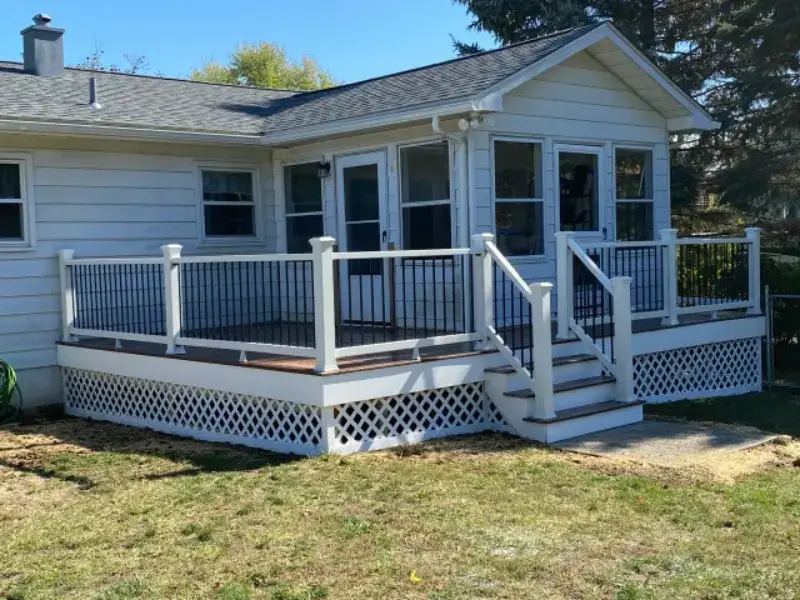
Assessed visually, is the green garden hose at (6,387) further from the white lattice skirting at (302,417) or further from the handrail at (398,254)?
the handrail at (398,254)

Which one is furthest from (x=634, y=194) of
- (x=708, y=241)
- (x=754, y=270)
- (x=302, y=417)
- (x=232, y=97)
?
(x=232, y=97)

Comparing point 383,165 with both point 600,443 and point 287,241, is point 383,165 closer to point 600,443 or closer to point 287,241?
point 287,241

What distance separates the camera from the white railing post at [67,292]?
32.6 feet

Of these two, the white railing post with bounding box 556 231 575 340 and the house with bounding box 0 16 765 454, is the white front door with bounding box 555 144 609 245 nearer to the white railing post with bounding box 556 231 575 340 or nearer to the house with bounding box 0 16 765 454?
the house with bounding box 0 16 765 454

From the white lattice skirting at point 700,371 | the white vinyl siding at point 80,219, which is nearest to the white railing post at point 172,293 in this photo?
the white vinyl siding at point 80,219

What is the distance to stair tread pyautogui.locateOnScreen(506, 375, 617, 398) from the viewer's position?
803cm

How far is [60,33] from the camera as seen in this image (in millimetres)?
12469

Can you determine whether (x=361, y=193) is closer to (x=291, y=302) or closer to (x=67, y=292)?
(x=291, y=302)

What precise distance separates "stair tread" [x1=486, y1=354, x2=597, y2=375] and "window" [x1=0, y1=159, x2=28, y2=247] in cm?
530

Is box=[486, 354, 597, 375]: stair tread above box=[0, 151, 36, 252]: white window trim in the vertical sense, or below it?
below

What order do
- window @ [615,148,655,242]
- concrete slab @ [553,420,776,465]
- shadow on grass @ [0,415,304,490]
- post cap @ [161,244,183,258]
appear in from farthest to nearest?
1. window @ [615,148,655,242]
2. post cap @ [161,244,183,258]
3. concrete slab @ [553,420,776,465]
4. shadow on grass @ [0,415,304,490]

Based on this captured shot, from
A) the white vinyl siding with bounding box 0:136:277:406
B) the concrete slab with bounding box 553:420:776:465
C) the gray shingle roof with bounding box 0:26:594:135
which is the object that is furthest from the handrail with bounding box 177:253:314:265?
the gray shingle roof with bounding box 0:26:594:135

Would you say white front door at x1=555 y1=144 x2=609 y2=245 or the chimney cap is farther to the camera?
the chimney cap

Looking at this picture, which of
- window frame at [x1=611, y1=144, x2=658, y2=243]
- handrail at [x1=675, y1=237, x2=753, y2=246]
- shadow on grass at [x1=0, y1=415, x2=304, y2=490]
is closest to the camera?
shadow on grass at [x1=0, y1=415, x2=304, y2=490]
